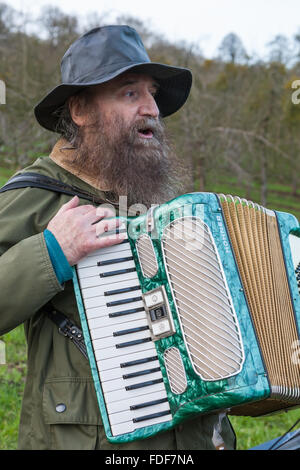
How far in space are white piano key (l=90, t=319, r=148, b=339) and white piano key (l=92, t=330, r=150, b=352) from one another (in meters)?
0.01

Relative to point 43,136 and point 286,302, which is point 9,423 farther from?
point 43,136

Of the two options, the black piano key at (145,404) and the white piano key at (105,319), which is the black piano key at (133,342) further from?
the black piano key at (145,404)

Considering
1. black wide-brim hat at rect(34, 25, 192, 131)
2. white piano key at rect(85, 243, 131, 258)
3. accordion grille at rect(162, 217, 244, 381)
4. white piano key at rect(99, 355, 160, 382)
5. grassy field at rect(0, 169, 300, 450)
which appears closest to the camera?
accordion grille at rect(162, 217, 244, 381)

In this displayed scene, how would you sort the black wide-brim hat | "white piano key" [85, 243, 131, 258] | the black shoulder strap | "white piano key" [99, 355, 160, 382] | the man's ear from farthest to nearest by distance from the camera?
1. the man's ear
2. the black wide-brim hat
3. the black shoulder strap
4. "white piano key" [85, 243, 131, 258]
5. "white piano key" [99, 355, 160, 382]

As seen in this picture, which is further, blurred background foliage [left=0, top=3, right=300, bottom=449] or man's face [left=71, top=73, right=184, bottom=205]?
blurred background foliage [left=0, top=3, right=300, bottom=449]

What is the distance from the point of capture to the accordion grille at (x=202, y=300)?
164 centimetres

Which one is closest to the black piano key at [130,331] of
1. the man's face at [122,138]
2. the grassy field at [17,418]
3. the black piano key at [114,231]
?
the black piano key at [114,231]

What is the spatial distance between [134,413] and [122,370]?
0.50 ft


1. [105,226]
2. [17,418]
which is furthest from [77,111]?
[17,418]

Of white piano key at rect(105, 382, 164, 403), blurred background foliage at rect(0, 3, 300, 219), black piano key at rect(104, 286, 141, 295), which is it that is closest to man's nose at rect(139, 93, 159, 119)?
black piano key at rect(104, 286, 141, 295)

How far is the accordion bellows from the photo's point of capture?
1647mm

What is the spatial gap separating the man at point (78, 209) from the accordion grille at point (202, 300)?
25 centimetres

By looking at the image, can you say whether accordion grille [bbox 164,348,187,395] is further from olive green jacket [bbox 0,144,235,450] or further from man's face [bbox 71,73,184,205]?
man's face [bbox 71,73,184,205]
